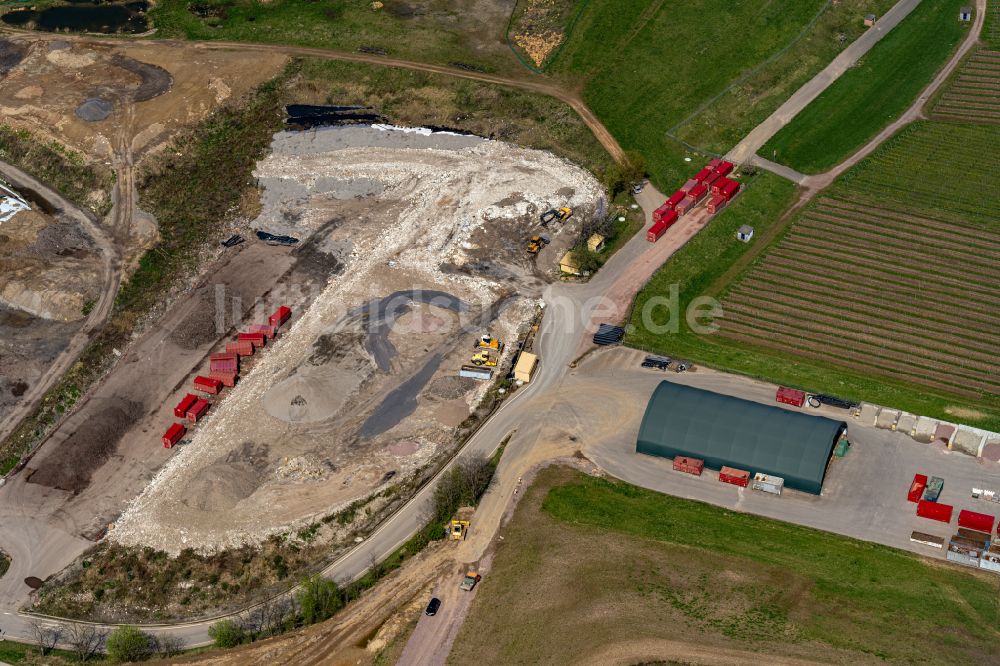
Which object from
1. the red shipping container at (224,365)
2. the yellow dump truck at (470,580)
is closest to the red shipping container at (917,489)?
the yellow dump truck at (470,580)

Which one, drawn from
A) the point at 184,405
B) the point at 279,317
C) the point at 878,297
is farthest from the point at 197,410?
the point at 878,297

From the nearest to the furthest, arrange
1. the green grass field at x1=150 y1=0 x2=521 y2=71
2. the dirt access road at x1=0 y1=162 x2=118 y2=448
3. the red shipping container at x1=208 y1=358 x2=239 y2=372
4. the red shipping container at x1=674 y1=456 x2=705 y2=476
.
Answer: the red shipping container at x1=674 y1=456 x2=705 y2=476 → the dirt access road at x1=0 y1=162 x2=118 y2=448 → the red shipping container at x1=208 y1=358 x2=239 y2=372 → the green grass field at x1=150 y1=0 x2=521 y2=71

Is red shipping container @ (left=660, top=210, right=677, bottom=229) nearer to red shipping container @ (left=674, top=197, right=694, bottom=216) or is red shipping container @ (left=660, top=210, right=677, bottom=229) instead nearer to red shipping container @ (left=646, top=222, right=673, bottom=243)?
red shipping container @ (left=646, top=222, right=673, bottom=243)

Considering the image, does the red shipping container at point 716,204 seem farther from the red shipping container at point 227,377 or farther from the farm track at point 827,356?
the red shipping container at point 227,377

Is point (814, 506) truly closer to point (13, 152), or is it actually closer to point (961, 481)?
point (961, 481)

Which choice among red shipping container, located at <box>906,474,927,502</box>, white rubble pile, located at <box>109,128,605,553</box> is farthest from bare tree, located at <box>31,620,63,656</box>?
red shipping container, located at <box>906,474,927,502</box>

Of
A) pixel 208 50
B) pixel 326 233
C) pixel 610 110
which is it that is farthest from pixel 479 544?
pixel 208 50
